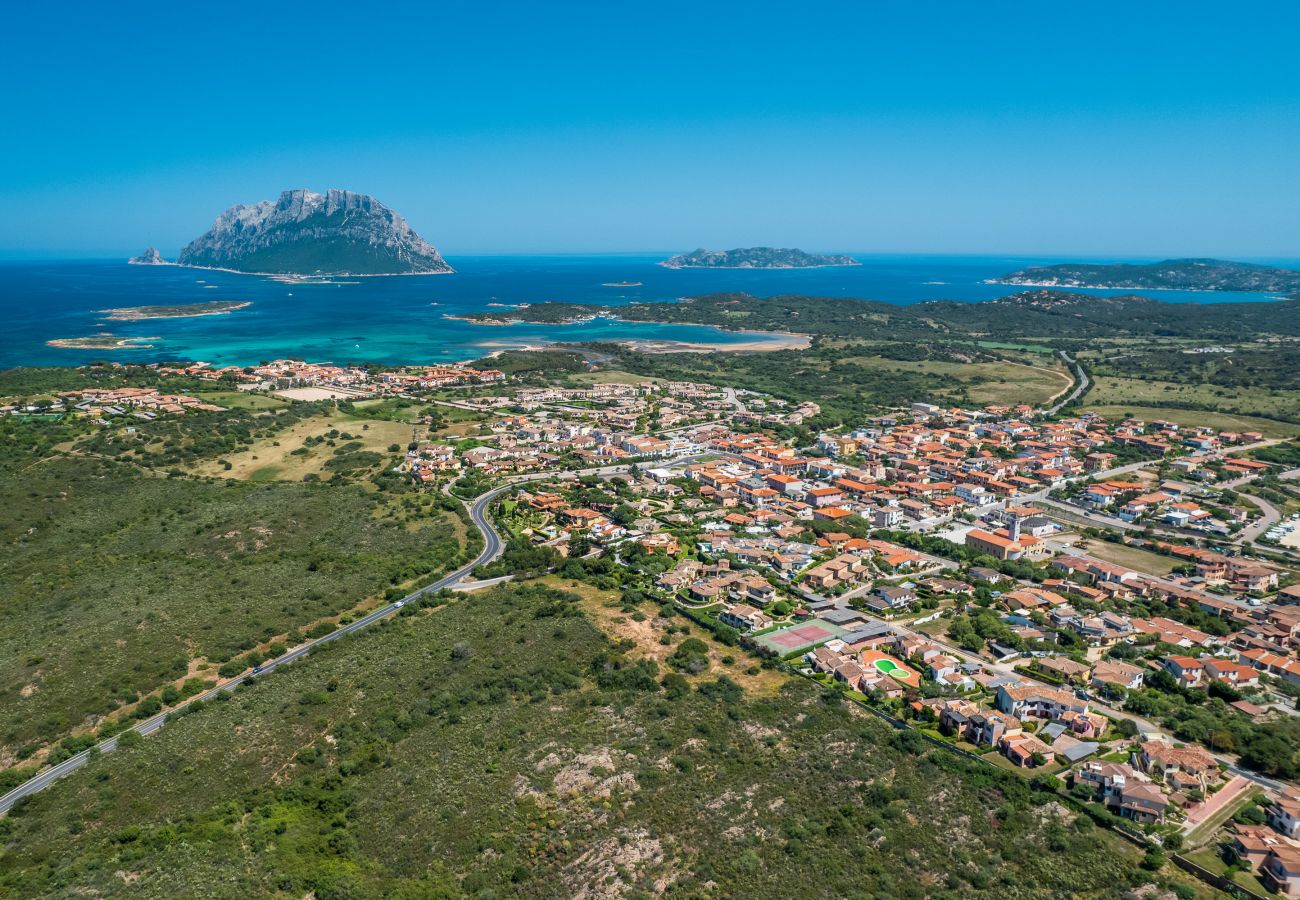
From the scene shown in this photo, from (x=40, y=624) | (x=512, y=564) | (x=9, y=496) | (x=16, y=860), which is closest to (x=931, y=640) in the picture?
(x=512, y=564)

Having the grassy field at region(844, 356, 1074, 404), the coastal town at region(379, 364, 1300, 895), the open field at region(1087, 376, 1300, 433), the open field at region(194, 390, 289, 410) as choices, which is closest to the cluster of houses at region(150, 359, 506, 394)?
the open field at region(194, 390, 289, 410)

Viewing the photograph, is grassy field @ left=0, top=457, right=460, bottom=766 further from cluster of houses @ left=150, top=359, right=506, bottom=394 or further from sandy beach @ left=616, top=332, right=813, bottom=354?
sandy beach @ left=616, top=332, right=813, bottom=354

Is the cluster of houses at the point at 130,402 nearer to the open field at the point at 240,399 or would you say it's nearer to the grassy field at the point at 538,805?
the open field at the point at 240,399

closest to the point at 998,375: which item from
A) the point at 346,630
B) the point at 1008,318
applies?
the point at 1008,318

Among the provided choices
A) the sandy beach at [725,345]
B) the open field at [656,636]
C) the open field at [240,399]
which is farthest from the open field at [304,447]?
the sandy beach at [725,345]

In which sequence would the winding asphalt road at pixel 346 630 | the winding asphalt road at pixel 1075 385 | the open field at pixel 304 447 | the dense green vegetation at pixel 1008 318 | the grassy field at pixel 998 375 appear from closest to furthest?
1. the winding asphalt road at pixel 346 630
2. the open field at pixel 304 447
3. the winding asphalt road at pixel 1075 385
4. the grassy field at pixel 998 375
5. the dense green vegetation at pixel 1008 318

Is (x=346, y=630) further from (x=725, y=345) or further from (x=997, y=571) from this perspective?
(x=725, y=345)
